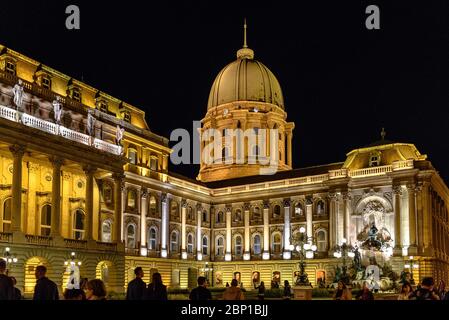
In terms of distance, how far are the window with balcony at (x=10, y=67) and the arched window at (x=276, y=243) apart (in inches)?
1598

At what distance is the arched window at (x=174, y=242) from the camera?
77225 millimetres

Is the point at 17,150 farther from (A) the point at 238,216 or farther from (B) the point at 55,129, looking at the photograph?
(A) the point at 238,216

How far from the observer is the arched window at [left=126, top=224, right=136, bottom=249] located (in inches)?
2731

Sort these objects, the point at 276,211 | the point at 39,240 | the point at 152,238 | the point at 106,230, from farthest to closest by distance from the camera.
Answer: the point at 276,211, the point at 152,238, the point at 106,230, the point at 39,240

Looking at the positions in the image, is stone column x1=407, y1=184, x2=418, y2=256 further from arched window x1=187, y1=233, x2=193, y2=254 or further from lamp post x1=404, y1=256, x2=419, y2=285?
arched window x1=187, y1=233, x2=193, y2=254

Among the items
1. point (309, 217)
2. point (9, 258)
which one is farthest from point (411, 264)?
point (9, 258)

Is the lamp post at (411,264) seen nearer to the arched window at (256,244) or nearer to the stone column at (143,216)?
the arched window at (256,244)

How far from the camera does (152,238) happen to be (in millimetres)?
73750

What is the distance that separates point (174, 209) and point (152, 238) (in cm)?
620

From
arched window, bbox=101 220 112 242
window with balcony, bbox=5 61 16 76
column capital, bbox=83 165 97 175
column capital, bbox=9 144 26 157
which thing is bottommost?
arched window, bbox=101 220 112 242

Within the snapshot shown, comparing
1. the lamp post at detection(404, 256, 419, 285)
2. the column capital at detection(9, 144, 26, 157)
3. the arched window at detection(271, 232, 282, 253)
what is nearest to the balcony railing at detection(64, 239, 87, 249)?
the column capital at detection(9, 144, 26, 157)

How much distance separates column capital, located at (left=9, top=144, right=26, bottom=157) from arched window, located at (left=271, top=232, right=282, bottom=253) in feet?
136

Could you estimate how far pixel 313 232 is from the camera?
7794 centimetres
